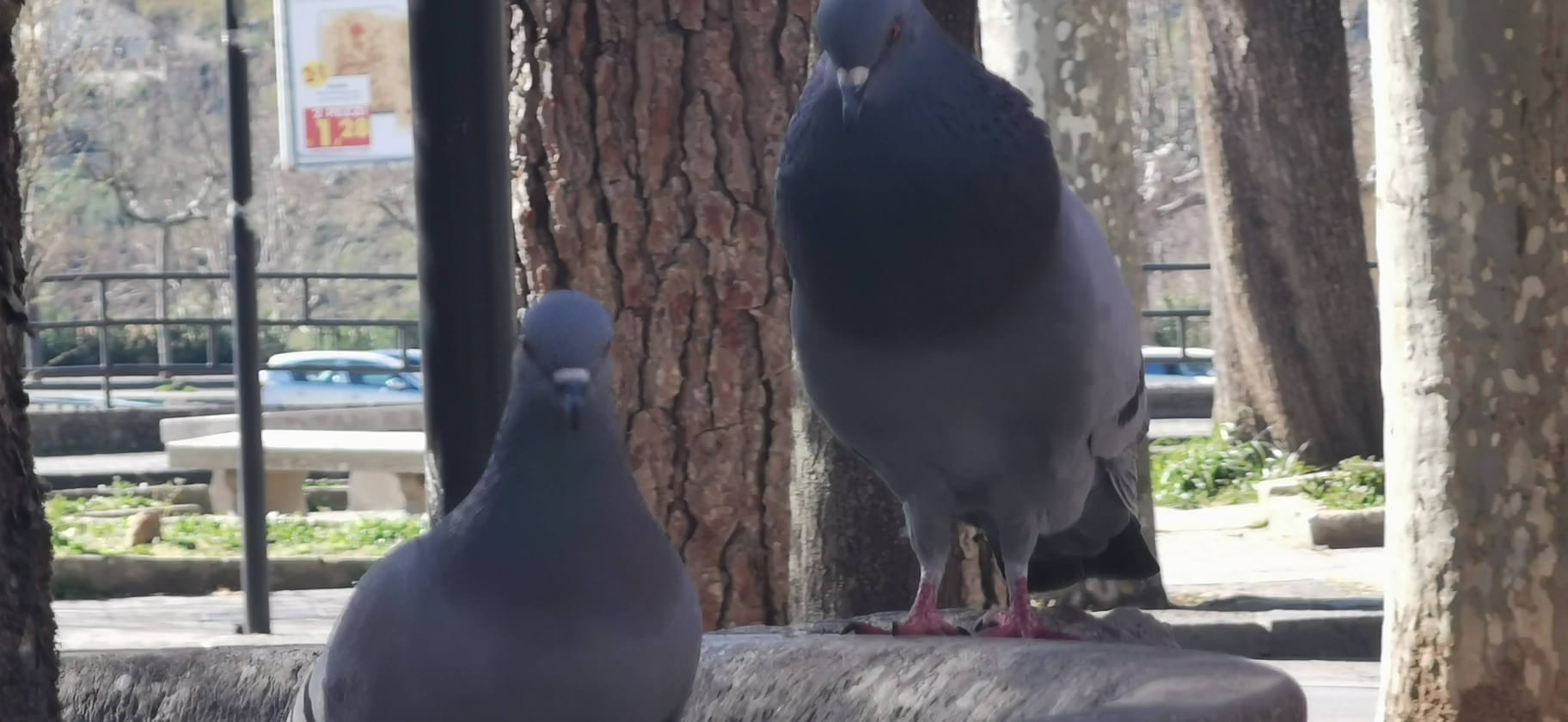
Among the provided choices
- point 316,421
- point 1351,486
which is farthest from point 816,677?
point 316,421

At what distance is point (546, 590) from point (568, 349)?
0.27 meters

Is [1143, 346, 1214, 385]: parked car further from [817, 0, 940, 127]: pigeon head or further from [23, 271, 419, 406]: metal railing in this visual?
[817, 0, 940, 127]: pigeon head

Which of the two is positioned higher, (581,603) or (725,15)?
(725,15)

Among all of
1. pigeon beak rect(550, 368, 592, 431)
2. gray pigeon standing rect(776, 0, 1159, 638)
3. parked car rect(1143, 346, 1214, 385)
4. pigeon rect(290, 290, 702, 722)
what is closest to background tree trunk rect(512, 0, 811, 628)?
gray pigeon standing rect(776, 0, 1159, 638)

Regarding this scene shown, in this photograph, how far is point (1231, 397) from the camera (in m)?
12.6

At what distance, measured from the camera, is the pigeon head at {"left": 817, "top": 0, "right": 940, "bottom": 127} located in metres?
2.65

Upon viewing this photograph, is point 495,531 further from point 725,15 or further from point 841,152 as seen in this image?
point 725,15

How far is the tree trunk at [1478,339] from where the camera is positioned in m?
4.91

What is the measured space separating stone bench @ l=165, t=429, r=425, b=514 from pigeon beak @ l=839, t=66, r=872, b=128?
979 cm

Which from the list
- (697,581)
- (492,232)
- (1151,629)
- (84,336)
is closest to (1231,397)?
(697,581)

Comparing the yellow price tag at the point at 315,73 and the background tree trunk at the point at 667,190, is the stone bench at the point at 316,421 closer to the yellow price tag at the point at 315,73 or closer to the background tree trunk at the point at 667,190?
the yellow price tag at the point at 315,73

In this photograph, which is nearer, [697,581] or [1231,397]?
[697,581]

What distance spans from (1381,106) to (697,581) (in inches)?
86.3

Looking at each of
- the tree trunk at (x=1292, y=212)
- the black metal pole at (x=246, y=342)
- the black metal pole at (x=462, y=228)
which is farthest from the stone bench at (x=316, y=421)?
the black metal pole at (x=462, y=228)
